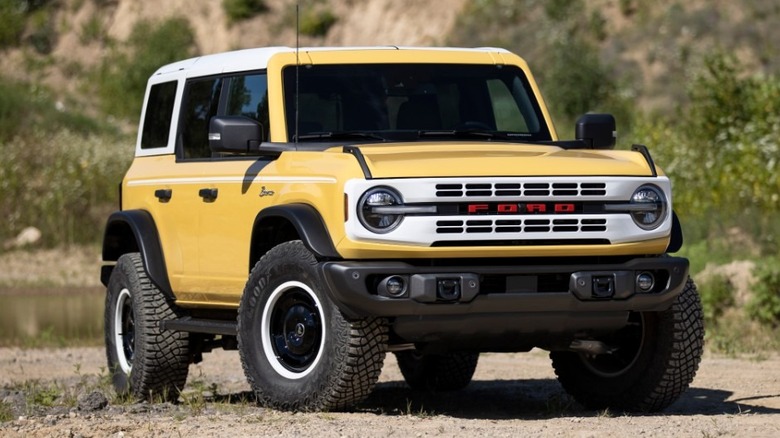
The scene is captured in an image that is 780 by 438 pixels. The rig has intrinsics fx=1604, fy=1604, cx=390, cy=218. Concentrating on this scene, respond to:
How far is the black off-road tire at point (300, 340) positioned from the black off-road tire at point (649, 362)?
1.78 metres

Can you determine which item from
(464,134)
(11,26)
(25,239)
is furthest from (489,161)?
(11,26)

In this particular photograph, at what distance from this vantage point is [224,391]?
12.2 metres

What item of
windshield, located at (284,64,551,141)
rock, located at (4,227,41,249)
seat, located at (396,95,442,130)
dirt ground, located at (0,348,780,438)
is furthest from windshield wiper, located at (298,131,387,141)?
rock, located at (4,227,41,249)

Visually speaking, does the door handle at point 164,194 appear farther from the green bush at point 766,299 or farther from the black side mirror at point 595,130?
the green bush at point 766,299

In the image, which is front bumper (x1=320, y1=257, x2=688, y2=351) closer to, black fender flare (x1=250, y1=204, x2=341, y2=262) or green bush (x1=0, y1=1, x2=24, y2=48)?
black fender flare (x1=250, y1=204, x2=341, y2=262)

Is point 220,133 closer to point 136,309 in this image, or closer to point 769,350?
point 136,309

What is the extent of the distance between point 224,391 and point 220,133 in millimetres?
3526

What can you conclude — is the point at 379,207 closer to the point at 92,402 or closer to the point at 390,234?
the point at 390,234

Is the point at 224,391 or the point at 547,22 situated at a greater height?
the point at 547,22

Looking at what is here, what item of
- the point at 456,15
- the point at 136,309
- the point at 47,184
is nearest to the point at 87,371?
the point at 136,309

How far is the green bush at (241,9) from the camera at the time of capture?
54438 mm

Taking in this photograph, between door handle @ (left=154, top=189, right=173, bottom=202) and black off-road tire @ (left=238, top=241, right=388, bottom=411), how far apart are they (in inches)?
64.6

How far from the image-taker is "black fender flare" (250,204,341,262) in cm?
838

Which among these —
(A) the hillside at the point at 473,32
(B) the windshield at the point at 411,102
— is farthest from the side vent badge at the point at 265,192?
(A) the hillside at the point at 473,32
